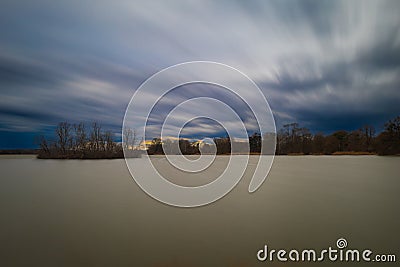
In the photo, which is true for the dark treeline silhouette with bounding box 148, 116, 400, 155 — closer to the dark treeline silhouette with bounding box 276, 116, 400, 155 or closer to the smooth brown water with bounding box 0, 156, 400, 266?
the dark treeline silhouette with bounding box 276, 116, 400, 155

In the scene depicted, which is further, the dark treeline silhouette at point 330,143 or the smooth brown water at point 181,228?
the dark treeline silhouette at point 330,143

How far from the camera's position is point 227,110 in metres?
7.62

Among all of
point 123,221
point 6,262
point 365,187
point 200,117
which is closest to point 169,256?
point 123,221

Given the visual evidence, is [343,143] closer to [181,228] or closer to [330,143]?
[330,143]

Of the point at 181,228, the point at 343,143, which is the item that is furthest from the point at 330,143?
the point at 181,228

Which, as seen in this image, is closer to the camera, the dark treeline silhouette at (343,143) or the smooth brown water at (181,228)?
→ the smooth brown water at (181,228)

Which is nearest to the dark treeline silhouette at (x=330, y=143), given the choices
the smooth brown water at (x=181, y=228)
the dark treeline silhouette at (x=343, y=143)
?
the dark treeline silhouette at (x=343, y=143)

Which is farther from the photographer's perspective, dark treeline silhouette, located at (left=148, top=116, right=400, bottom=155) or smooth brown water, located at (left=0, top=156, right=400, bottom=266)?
dark treeline silhouette, located at (left=148, top=116, right=400, bottom=155)

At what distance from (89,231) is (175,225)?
1372 mm

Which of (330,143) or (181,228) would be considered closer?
(181,228)

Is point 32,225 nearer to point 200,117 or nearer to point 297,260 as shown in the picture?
point 297,260

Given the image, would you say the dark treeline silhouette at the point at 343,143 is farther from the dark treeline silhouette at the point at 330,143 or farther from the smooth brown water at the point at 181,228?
the smooth brown water at the point at 181,228

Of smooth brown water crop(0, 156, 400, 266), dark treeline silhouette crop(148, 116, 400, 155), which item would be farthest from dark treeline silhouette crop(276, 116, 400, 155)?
smooth brown water crop(0, 156, 400, 266)

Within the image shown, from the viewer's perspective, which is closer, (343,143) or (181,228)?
(181,228)
